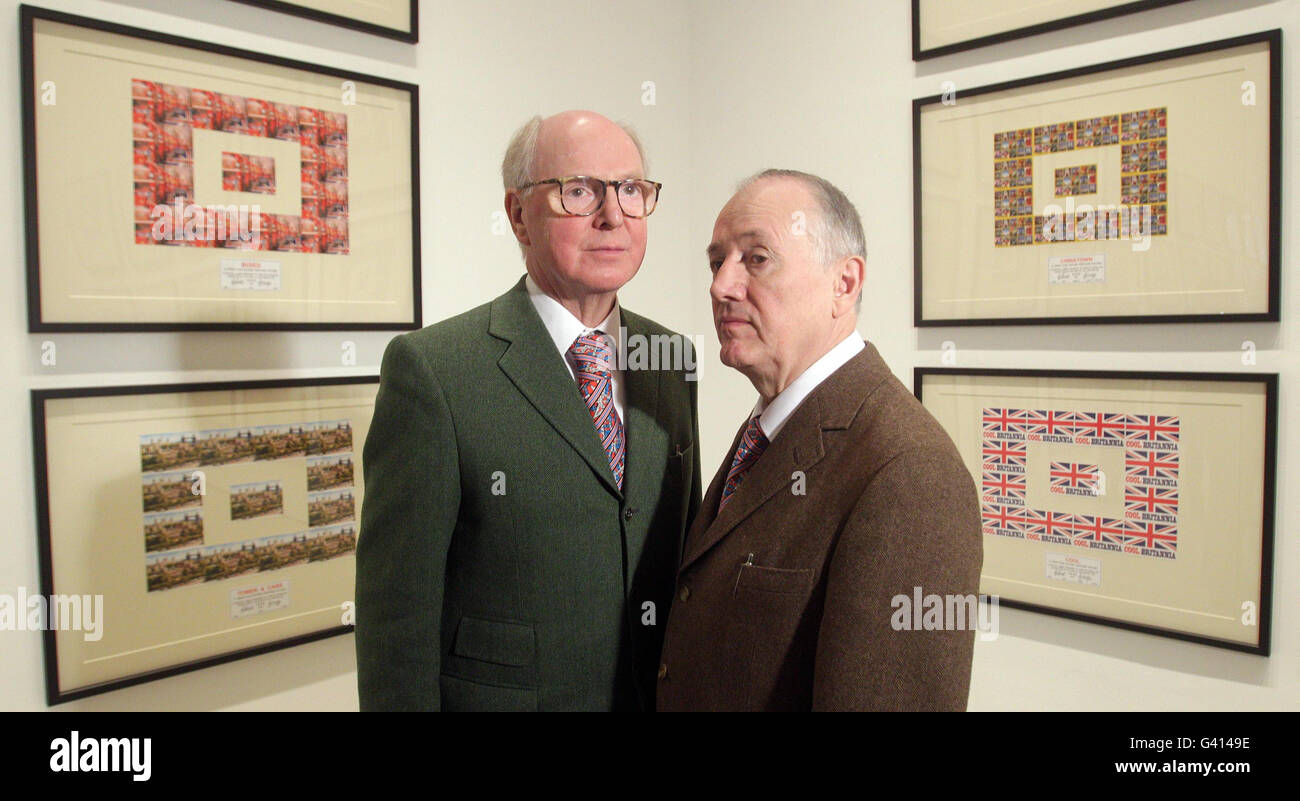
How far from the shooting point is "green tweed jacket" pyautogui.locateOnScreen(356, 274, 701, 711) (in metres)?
1.37

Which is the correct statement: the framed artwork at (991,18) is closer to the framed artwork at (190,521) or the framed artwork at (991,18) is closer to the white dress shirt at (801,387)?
the white dress shirt at (801,387)

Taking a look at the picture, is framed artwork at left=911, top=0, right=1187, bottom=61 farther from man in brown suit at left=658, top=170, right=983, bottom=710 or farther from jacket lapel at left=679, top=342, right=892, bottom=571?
jacket lapel at left=679, top=342, right=892, bottom=571

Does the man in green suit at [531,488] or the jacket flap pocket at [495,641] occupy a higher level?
the man in green suit at [531,488]

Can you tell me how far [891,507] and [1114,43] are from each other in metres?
1.52

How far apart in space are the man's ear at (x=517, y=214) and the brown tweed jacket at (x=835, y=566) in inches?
22.1

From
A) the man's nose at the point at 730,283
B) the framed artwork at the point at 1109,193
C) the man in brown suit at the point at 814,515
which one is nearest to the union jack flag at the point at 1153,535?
the framed artwork at the point at 1109,193

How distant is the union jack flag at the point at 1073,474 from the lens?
2074mm

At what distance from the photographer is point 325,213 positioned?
2041 millimetres

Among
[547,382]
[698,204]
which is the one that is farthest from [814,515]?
[698,204]

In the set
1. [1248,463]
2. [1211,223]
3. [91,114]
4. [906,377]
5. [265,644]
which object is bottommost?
[265,644]

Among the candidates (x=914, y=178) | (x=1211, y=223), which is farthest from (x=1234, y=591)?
(x=914, y=178)

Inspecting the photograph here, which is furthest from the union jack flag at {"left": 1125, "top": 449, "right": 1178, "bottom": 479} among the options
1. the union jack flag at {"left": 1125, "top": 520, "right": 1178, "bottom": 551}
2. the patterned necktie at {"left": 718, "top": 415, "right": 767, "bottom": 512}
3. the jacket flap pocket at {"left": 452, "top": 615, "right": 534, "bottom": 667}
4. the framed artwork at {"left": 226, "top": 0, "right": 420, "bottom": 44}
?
the framed artwork at {"left": 226, "top": 0, "right": 420, "bottom": 44}
